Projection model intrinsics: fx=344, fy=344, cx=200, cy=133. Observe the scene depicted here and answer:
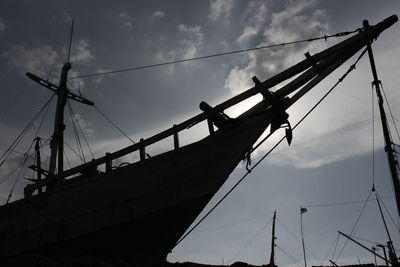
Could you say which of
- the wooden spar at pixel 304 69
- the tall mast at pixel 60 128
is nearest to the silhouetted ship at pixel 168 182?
the wooden spar at pixel 304 69

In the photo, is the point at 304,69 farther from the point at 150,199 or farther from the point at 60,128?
the point at 60,128

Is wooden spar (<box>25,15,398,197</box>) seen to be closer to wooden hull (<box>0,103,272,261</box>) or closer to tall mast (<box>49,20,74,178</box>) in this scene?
wooden hull (<box>0,103,272,261</box>)

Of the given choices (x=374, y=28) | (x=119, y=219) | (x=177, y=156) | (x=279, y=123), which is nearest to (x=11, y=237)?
(x=119, y=219)

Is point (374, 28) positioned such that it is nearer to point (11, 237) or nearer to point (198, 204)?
point (198, 204)

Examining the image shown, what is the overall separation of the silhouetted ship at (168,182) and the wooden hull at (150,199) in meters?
0.03

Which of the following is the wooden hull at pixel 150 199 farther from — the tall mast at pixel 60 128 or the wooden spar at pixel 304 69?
the tall mast at pixel 60 128

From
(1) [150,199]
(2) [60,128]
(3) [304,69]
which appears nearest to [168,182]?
(1) [150,199]

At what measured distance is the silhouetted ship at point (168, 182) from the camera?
11.9 m

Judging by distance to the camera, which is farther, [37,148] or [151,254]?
[37,148]

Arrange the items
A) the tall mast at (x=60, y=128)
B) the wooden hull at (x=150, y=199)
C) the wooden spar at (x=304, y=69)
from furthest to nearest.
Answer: the tall mast at (x=60, y=128) < the wooden spar at (x=304, y=69) < the wooden hull at (x=150, y=199)

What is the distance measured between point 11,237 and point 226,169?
9.89 meters

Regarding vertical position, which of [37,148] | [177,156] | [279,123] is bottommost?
[177,156]

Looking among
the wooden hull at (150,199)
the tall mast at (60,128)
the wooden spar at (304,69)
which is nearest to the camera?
the wooden hull at (150,199)

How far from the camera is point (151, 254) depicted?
12094mm
